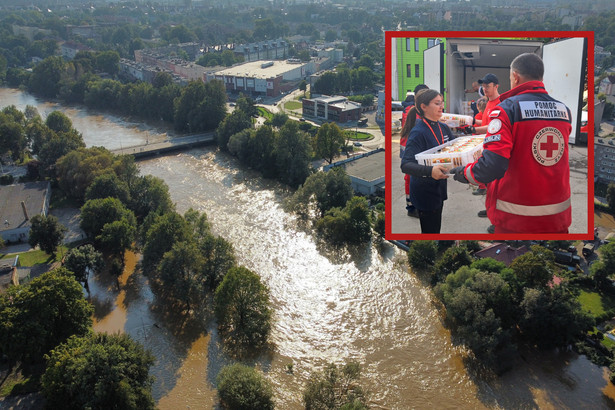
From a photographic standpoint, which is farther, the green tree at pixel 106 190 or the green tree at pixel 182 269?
the green tree at pixel 106 190

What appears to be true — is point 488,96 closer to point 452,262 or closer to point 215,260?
point 452,262

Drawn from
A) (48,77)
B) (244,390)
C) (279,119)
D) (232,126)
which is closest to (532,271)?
(244,390)

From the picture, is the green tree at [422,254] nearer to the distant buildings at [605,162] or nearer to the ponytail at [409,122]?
the distant buildings at [605,162]

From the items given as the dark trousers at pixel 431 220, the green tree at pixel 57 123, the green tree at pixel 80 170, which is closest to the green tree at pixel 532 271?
the dark trousers at pixel 431 220

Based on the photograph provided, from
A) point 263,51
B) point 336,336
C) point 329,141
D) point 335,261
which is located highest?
point 263,51

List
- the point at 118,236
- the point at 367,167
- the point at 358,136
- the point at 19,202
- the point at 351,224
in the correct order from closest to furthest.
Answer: the point at 118,236, the point at 351,224, the point at 19,202, the point at 367,167, the point at 358,136

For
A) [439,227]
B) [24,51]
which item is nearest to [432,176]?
[439,227]

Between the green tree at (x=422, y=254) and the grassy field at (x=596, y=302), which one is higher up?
the green tree at (x=422, y=254)
